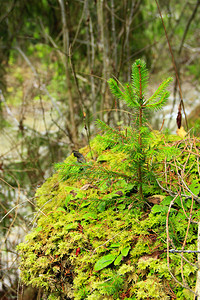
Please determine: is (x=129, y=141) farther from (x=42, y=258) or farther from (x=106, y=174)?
(x=42, y=258)

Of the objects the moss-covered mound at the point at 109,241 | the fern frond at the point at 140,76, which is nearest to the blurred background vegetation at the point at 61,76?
the moss-covered mound at the point at 109,241

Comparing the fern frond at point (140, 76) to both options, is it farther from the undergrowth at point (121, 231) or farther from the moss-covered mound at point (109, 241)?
the moss-covered mound at point (109, 241)

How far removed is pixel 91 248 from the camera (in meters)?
1.37

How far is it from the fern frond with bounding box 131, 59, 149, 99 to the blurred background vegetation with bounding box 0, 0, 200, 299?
81cm

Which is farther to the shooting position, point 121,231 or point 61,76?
point 61,76

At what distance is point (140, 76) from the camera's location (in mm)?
1105

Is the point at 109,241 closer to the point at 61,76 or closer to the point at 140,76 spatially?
the point at 140,76

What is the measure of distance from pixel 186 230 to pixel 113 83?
0.80 meters

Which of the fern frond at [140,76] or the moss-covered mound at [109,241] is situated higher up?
the fern frond at [140,76]

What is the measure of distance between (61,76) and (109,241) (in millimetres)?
4898

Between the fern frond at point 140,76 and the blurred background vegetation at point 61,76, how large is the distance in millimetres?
814

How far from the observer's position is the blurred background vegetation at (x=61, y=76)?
3.33 metres

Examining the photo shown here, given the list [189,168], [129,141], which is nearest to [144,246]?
[129,141]

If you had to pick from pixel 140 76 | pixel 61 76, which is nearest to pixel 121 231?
pixel 140 76
